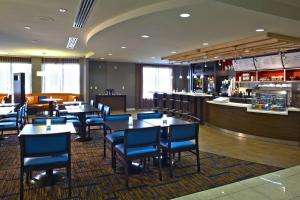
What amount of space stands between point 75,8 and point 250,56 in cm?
785

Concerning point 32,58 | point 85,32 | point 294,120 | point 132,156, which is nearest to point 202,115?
point 294,120

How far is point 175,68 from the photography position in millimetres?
14250

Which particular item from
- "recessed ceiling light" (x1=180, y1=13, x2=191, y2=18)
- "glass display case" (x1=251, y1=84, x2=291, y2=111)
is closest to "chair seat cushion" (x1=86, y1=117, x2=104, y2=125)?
"recessed ceiling light" (x1=180, y1=13, x2=191, y2=18)

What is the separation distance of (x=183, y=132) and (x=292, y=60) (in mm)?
6578

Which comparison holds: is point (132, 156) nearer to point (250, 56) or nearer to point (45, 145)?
point (45, 145)

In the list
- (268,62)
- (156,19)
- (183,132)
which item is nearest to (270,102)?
(268,62)

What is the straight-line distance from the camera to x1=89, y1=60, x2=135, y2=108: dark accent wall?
40.3ft

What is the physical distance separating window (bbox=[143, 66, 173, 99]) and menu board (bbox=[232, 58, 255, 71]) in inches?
175

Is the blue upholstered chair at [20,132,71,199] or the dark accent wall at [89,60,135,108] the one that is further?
the dark accent wall at [89,60,135,108]

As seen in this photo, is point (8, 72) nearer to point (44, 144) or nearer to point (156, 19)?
point (156, 19)

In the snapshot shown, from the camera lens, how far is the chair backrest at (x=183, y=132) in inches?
143

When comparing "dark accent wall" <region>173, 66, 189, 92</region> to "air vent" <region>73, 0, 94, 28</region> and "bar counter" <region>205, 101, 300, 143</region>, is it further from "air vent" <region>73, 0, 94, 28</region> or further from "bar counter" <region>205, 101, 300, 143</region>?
"air vent" <region>73, 0, 94, 28</region>

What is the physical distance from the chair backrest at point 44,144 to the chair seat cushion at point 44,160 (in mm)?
128

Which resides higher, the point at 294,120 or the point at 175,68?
the point at 175,68
